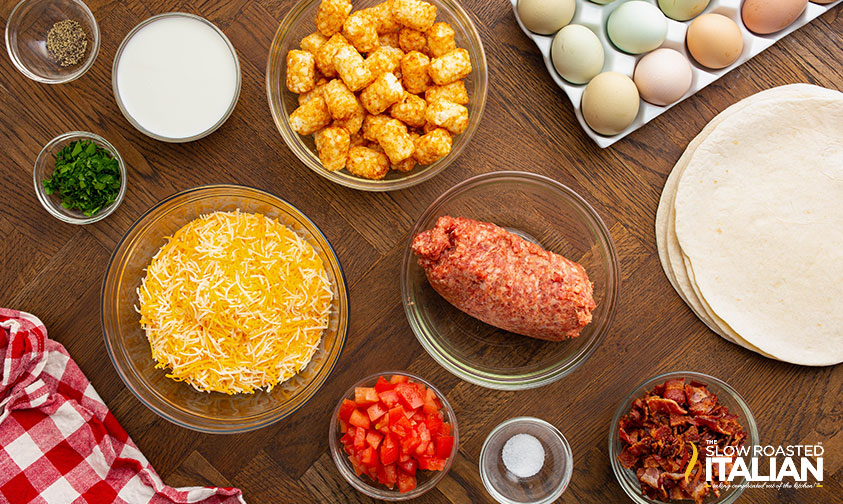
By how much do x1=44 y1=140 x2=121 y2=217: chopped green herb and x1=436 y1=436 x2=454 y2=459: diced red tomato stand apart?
149 cm

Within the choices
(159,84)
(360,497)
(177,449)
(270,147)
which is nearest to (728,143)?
(270,147)

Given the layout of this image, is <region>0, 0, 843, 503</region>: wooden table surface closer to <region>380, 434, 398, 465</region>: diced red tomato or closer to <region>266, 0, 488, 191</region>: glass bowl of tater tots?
<region>266, 0, 488, 191</region>: glass bowl of tater tots

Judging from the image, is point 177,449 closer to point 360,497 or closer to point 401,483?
point 360,497

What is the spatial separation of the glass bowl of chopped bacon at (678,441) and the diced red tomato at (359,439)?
92 centimetres

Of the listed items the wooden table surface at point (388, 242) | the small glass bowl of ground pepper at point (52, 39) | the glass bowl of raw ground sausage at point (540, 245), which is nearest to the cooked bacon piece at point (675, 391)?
the wooden table surface at point (388, 242)

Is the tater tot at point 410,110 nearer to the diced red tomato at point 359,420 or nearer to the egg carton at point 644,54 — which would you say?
the egg carton at point 644,54

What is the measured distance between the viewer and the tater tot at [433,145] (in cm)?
179

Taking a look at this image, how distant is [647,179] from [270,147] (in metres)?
1.47

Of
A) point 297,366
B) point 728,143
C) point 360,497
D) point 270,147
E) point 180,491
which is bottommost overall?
point 360,497

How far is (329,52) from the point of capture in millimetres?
1794

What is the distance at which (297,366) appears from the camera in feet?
6.22

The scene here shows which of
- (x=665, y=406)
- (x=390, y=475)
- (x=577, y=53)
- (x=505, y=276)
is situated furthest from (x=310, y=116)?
(x=665, y=406)

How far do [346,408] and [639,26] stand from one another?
5.64 feet

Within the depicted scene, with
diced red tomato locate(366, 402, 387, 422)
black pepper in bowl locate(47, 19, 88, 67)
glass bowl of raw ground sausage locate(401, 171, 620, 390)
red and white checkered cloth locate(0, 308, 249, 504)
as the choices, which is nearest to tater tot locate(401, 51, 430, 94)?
glass bowl of raw ground sausage locate(401, 171, 620, 390)
